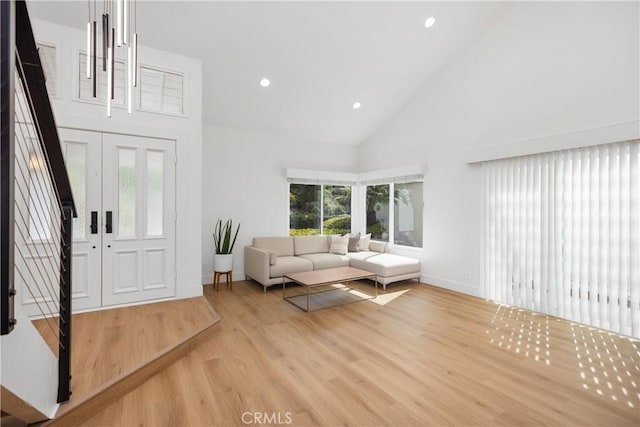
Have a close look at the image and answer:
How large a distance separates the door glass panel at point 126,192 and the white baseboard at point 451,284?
4.73 metres

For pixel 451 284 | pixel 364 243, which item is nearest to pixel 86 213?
pixel 364 243

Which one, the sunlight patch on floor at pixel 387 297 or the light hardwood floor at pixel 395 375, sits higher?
the sunlight patch on floor at pixel 387 297

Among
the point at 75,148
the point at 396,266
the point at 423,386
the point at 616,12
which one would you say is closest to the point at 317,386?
the point at 423,386

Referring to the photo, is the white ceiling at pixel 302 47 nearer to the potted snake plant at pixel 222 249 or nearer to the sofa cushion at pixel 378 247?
the potted snake plant at pixel 222 249

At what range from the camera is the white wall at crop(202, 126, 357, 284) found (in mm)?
5457

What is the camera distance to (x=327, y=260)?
220 inches

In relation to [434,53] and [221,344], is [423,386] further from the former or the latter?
[434,53]

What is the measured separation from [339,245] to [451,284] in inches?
87.0

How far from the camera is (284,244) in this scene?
5.88m

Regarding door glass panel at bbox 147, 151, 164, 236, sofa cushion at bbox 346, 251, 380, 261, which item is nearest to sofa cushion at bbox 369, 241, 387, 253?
sofa cushion at bbox 346, 251, 380, 261

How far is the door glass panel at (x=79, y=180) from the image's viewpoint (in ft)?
11.3

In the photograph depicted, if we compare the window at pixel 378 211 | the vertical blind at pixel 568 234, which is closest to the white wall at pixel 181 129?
the window at pixel 378 211

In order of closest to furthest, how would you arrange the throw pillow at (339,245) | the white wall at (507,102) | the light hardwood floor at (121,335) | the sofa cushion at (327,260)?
the light hardwood floor at (121,335)
the white wall at (507,102)
the sofa cushion at (327,260)
the throw pillow at (339,245)

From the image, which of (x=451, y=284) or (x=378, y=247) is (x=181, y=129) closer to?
(x=378, y=247)
